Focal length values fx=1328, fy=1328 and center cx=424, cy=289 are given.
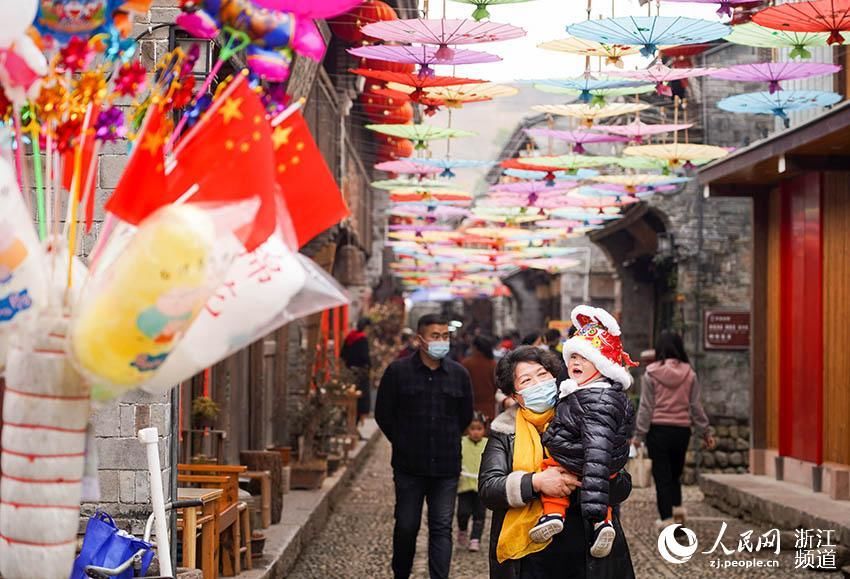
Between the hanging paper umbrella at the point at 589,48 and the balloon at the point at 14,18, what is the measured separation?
5594 millimetres

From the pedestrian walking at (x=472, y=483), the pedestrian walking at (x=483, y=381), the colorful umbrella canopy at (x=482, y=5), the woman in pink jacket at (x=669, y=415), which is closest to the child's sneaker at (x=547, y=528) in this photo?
the colorful umbrella canopy at (x=482, y=5)

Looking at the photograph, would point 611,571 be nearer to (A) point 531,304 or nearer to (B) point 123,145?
(B) point 123,145

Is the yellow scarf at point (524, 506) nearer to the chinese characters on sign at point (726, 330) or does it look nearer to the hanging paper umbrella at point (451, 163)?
the hanging paper umbrella at point (451, 163)

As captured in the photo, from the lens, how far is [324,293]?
3.65 meters

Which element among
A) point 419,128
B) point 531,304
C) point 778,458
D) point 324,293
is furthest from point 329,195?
point 531,304

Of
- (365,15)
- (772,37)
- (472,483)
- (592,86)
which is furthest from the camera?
(365,15)

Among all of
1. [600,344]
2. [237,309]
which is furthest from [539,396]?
[237,309]

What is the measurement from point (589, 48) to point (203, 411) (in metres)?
4.00

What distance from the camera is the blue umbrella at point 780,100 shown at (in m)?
10.1

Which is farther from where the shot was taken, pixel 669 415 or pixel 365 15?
pixel 365 15

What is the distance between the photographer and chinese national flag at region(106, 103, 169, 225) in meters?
3.27

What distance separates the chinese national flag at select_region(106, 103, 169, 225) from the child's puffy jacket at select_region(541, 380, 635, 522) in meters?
2.51

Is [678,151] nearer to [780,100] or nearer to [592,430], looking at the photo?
[780,100]

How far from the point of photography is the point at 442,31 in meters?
8.02
